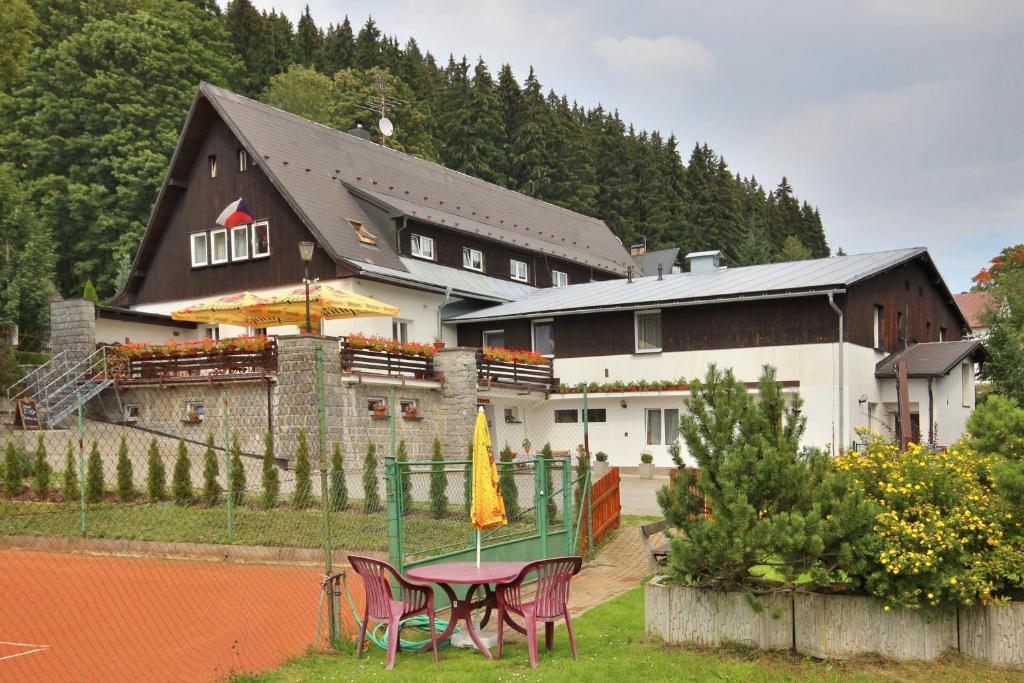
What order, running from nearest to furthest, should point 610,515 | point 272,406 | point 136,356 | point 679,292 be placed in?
point 610,515 < point 272,406 < point 136,356 < point 679,292

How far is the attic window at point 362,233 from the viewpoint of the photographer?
2999 cm

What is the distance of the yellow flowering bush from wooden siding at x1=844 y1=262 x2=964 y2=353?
18528mm

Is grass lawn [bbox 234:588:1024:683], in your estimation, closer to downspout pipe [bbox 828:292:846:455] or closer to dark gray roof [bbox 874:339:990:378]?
downspout pipe [bbox 828:292:846:455]

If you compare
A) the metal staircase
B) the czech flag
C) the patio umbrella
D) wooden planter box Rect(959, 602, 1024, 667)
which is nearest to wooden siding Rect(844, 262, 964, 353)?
the czech flag

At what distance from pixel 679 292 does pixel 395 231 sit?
365 inches

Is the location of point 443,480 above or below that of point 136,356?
below

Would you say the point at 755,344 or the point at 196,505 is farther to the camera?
the point at 755,344

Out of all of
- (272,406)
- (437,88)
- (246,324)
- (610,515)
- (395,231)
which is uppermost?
(437,88)

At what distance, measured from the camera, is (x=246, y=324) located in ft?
84.3

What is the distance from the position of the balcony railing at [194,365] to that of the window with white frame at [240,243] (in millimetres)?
6474

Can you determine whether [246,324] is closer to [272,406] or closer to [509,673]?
[272,406]

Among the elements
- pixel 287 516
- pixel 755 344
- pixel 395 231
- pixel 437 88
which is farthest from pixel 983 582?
pixel 437 88

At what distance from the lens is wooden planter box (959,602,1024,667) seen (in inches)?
325

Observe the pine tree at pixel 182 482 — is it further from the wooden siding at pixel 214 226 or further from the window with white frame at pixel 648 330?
the window with white frame at pixel 648 330
